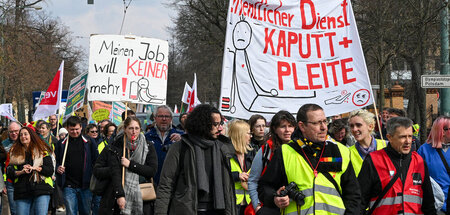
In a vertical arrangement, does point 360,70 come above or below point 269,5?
below

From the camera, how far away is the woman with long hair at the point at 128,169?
25.1 feet

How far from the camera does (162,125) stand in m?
8.39

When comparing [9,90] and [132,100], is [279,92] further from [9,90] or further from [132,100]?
[9,90]

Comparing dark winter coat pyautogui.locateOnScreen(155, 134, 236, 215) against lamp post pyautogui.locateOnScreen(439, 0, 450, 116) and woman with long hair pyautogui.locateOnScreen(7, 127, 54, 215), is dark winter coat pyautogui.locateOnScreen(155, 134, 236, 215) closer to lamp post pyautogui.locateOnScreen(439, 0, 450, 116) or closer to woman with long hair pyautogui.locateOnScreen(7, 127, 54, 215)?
woman with long hair pyautogui.locateOnScreen(7, 127, 54, 215)

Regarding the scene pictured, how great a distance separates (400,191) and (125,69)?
8.41 m

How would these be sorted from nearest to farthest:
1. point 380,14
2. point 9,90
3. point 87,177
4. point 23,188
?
point 23,188 → point 87,177 → point 380,14 → point 9,90

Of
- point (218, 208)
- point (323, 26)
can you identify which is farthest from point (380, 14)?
point (218, 208)

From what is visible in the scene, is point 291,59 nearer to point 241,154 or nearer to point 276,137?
point 241,154

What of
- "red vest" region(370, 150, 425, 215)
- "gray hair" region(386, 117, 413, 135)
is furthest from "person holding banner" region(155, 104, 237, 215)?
"gray hair" region(386, 117, 413, 135)

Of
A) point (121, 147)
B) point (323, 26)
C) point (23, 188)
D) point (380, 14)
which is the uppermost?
point (380, 14)

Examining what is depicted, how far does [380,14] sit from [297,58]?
16.1 m

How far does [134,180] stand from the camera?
7.85 m

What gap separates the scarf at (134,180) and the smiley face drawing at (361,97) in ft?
7.89

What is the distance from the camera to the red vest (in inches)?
207
